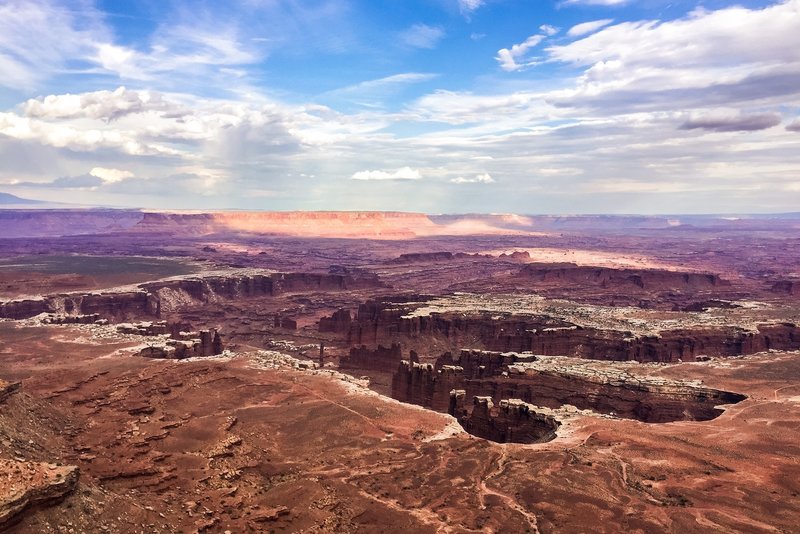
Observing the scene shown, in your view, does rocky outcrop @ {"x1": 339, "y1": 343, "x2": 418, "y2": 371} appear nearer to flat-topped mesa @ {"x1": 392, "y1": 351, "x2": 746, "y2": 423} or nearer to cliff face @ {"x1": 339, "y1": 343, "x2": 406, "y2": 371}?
cliff face @ {"x1": 339, "y1": 343, "x2": 406, "y2": 371}

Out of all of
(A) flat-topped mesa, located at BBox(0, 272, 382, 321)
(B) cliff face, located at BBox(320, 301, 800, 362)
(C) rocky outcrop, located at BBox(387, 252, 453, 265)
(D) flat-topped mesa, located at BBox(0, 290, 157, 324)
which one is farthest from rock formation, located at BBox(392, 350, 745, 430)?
(C) rocky outcrop, located at BBox(387, 252, 453, 265)

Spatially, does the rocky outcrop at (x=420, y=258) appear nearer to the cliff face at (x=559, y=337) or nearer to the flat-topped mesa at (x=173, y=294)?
the flat-topped mesa at (x=173, y=294)

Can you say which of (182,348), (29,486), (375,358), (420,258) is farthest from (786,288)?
(29,486)

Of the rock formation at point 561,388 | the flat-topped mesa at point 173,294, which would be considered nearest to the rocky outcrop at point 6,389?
the rock formation at point 561,388

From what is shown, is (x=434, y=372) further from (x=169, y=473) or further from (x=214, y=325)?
(x=214, y=325)

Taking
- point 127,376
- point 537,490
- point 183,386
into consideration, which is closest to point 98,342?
point 127,376

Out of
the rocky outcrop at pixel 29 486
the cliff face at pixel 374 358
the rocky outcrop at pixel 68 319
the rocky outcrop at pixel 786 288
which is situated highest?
the rocky outcrop at pixel 29 486
